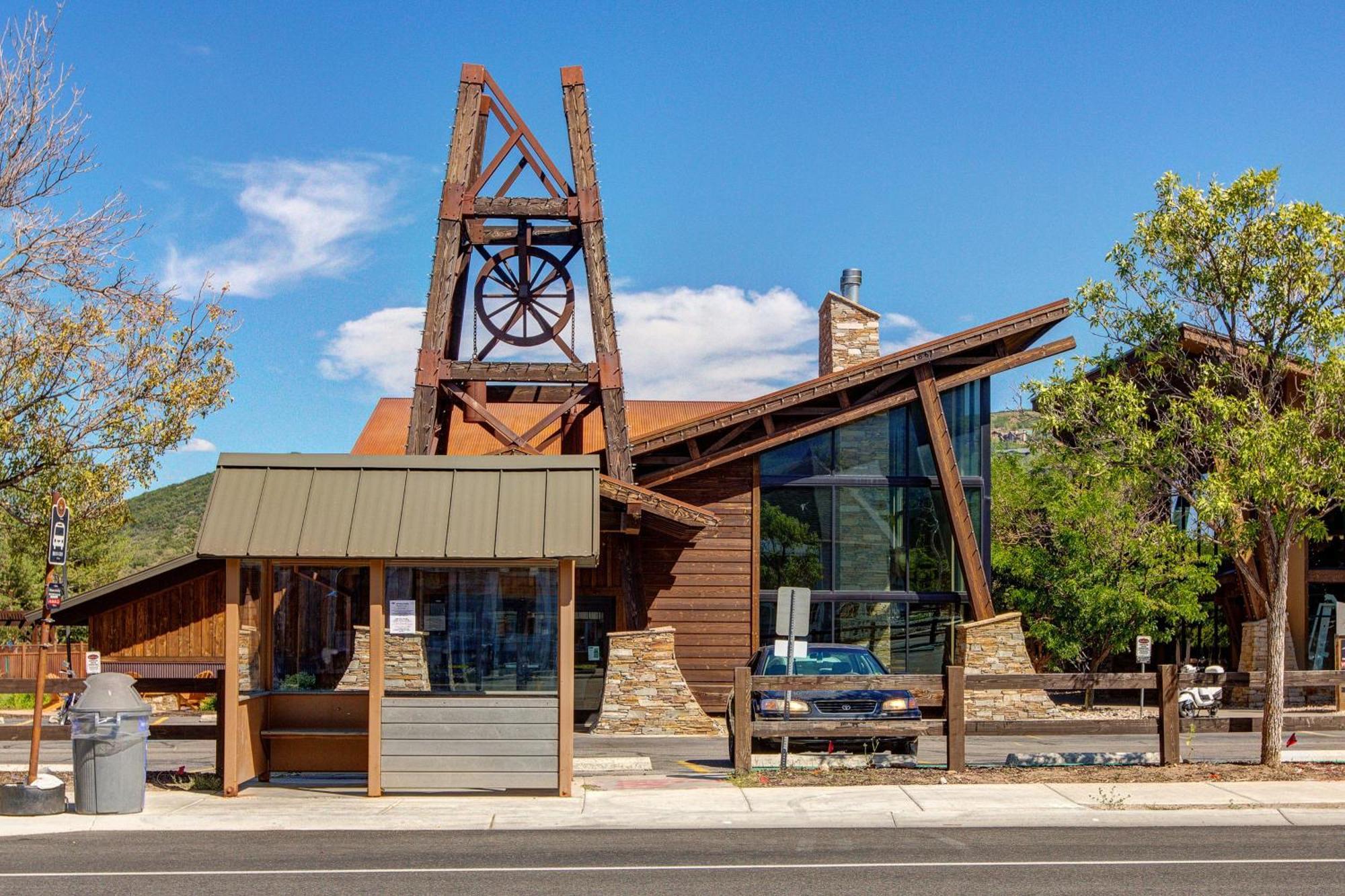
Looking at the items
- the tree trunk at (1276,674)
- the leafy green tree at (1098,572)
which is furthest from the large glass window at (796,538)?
the tree trunk at (1276,674)

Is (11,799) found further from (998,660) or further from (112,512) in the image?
(998,660)

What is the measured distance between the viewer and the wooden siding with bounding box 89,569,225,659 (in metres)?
27.9

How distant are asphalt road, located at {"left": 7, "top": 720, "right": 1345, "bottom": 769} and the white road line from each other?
6060mm

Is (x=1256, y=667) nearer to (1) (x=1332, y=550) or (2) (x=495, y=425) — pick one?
(1) (x=1332, y=550)

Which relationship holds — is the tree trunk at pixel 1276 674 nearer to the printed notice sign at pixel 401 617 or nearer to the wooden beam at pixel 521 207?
the printed notice sign at pixel 401 617

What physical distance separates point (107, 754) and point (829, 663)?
980 cm

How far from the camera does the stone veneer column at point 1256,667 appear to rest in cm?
2767

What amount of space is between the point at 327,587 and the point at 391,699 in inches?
63.5

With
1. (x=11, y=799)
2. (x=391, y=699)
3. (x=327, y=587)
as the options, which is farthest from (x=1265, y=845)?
(x=11, y=799)

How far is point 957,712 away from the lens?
606 inches

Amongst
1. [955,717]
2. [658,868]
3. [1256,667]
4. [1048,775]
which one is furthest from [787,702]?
[1256,667]

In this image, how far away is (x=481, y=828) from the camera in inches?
481

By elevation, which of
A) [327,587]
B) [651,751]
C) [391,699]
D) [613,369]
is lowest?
[651,751]

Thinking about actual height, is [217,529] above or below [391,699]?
above
